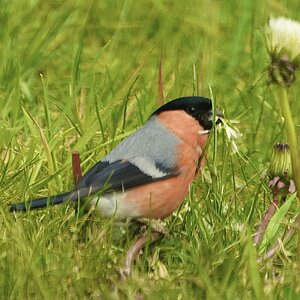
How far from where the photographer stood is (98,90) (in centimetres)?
491

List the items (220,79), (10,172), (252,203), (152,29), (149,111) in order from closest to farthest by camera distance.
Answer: (252,203)
(10,172)
(149,111)
(220,79)
(152,29)

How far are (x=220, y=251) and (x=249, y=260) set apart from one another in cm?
30

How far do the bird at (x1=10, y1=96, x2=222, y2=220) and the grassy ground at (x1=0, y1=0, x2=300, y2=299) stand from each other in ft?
0.23

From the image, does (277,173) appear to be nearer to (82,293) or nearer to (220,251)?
(220,251)

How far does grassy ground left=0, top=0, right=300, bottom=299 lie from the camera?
321 cm

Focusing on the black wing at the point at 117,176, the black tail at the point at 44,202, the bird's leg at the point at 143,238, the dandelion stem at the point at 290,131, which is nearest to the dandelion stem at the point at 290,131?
the dandelion stem at the point at 290,131

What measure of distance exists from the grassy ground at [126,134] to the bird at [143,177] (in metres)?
0.07

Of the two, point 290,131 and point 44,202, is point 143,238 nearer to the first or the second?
point 44,202

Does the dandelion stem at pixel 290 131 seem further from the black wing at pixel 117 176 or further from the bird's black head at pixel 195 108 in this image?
the bird's black head at pixel 195 108

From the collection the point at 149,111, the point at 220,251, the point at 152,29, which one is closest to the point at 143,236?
the point at 220,251

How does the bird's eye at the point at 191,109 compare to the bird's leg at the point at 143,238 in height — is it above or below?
above

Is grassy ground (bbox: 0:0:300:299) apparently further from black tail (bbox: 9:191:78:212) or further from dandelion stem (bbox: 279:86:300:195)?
dandelion stem (bbox: 279:86:300:195)

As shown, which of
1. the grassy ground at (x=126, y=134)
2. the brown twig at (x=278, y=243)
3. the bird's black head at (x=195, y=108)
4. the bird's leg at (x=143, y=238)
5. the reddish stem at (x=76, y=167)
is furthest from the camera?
the bird's black head at (x=195, y=108)

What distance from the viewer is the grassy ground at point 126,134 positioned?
3.21 m
